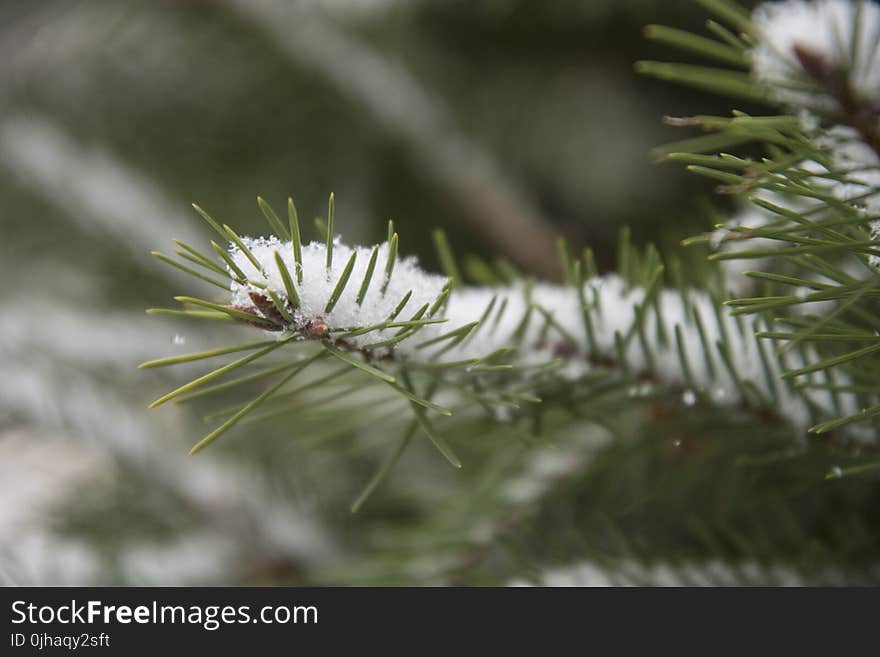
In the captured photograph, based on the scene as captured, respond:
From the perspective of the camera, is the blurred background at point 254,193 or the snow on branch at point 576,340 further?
the blurred background at point 254,193

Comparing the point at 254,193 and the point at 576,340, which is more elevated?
the point at 254,193

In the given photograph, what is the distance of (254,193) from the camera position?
0.78m

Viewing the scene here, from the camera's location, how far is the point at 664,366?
1.05 ft

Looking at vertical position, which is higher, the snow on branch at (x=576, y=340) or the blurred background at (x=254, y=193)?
the blurred background at (x=254, y=193)

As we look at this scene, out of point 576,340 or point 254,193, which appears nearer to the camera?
point 576,340

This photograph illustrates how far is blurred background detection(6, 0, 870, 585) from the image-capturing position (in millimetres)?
563

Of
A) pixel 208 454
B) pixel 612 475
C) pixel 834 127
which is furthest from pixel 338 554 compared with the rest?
pixel 834 127

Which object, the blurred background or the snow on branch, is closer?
the snow on branch

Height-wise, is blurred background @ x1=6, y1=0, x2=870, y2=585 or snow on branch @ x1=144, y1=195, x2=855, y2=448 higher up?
blurred background @ x1=6, y1=0, x2=870, y2=585

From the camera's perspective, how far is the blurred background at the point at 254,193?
22.2 inches
